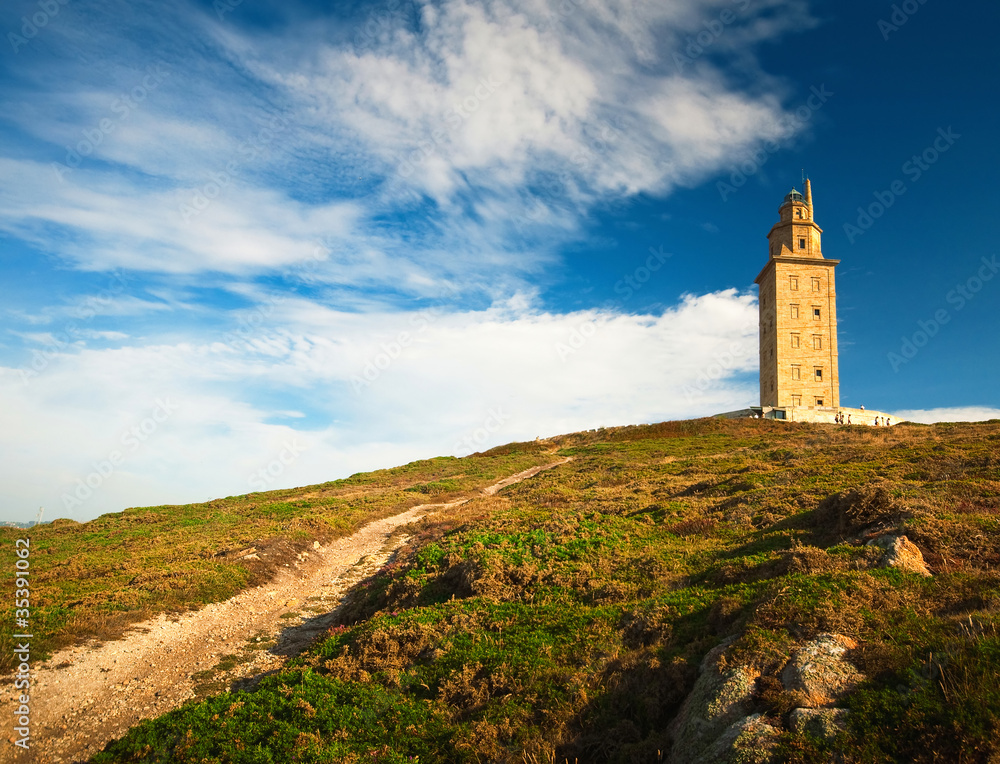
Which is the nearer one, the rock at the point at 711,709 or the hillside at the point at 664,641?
the hillside at the point at 664,641

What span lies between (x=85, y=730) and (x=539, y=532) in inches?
521

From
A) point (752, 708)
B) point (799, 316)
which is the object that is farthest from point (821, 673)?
point (799, 316)

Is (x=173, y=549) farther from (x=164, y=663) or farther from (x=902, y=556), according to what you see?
(x=902, y=556)

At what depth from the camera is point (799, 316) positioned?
2381 inches

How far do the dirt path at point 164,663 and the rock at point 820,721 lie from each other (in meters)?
12.7

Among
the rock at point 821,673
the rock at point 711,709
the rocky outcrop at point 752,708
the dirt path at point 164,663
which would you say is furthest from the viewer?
the dirt path at point 164,663

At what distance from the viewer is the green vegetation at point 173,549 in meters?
16.5

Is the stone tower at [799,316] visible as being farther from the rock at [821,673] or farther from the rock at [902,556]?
the rock at [821,673]

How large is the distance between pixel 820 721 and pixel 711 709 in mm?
1497

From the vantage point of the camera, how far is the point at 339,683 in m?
11.3

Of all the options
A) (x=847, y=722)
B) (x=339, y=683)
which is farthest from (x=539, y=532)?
(x=847, y=722)

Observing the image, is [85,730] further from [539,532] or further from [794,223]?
[794,223]

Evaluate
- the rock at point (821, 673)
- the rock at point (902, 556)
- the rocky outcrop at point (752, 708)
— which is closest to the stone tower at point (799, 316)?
the rock at point (902, 556)

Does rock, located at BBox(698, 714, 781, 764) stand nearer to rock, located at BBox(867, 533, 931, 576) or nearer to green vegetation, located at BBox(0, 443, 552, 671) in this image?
rock, located at BBox(867, 533, 931, 576)
